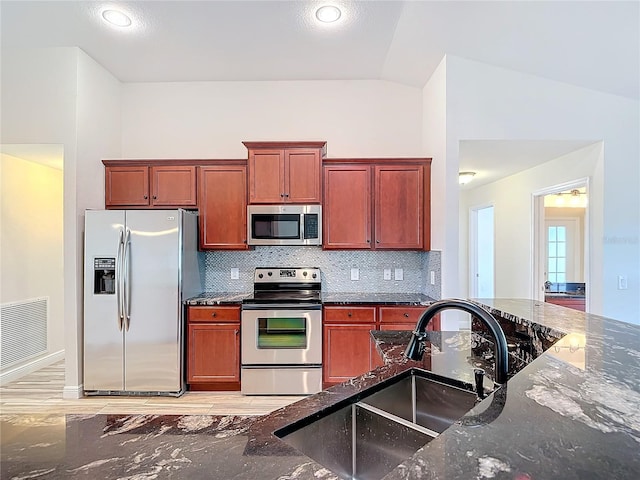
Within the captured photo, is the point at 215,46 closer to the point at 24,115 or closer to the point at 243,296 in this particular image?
the point at 24,115

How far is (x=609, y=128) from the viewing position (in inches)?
120

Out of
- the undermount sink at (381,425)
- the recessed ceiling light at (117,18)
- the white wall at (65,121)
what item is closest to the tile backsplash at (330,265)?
the white wall at (65,121)

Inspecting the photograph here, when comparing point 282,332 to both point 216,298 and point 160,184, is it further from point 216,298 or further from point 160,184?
point 160,184

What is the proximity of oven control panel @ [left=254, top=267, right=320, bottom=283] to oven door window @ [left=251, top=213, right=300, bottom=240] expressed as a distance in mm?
460

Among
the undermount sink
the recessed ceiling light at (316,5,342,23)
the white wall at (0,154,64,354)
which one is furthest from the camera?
the white wall at (0,154,64,354)

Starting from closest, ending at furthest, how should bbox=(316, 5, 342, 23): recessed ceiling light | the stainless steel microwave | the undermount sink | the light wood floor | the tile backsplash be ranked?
the undermount sink → bbox=(316, 5, 342, 23): recessed ceiling light → the light wood floor → the stainless steel microwave → the tile backsplash

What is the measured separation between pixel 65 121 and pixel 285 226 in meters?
2.28

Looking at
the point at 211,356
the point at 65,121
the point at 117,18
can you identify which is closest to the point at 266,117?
the point at 117,18

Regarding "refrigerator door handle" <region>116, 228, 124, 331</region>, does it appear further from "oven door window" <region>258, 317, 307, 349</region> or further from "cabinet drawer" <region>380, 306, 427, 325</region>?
"cabinet drawer" <region>380, 306, 427, 325</region>

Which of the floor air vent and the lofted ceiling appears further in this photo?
the floor air vent

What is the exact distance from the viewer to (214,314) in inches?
131

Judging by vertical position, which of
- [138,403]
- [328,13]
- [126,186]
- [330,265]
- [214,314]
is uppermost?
[328,13]

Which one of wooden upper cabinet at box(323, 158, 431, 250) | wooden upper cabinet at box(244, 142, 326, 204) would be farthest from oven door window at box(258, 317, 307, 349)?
wooden upper cabinet at box(244, 142, 326, 204)

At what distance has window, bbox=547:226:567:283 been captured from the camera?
6250 mm
